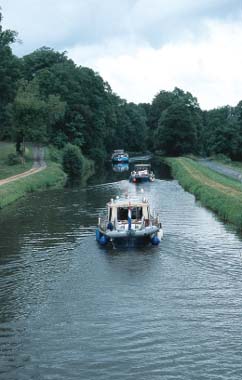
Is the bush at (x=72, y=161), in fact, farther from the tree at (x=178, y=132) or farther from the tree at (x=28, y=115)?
the tree at (x=178, y=132)

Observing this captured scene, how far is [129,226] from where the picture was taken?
1308 inches

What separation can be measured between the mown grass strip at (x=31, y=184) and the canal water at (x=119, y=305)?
1329 centimetres

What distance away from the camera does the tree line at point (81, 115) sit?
79375mm

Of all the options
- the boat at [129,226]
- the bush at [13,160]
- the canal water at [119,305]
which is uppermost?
the bush at [13,160]

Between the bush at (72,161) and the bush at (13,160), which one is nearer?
the bush at (13,160)

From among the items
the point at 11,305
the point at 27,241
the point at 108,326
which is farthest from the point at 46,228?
the point at 108,326

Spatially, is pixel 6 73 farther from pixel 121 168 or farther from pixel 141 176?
pixel 121 168

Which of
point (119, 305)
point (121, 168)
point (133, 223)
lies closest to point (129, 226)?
point (133, 223)

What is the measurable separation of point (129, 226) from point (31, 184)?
32005 millimetres

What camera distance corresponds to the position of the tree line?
7938cm

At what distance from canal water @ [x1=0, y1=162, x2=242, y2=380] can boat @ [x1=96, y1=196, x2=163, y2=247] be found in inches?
32.5

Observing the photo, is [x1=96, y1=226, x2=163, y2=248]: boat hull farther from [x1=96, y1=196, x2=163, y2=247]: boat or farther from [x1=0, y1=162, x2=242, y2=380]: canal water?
[x1=0, y1=162, x2=242, y2=380]: canal water

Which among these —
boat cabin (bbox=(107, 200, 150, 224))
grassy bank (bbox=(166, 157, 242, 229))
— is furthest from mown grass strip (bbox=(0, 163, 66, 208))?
boat cabin (bbox=(107, 200, 150, 224))

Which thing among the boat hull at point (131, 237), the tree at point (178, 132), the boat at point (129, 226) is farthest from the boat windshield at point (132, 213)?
the tree at point (178, 132)
